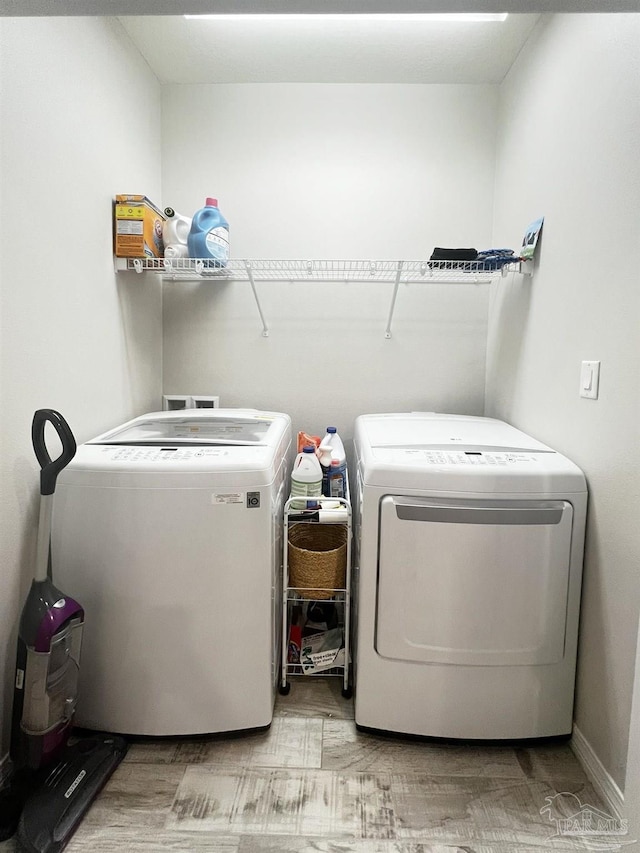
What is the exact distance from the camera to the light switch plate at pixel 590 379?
152 centimetres

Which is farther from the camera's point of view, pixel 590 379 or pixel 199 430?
pixel 199 430

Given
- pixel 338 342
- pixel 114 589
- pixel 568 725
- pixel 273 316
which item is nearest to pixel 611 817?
pixel 568 725

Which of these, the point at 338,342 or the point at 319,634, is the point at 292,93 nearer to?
the point at 338,342

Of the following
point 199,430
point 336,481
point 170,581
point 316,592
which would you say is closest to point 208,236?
point 199,430

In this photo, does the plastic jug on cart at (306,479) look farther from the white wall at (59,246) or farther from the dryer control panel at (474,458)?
the white wall at (59,246)

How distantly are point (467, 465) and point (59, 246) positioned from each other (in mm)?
1427

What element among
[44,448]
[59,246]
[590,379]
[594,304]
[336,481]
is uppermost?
[59,246]

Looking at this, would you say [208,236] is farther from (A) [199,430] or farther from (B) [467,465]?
(B) [467,465]

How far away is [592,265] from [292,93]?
1653mm

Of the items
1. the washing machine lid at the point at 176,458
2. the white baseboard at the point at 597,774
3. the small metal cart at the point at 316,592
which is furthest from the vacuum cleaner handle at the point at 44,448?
the white baseboard at the point at 597,774

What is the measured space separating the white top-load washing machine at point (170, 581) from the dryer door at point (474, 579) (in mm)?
395

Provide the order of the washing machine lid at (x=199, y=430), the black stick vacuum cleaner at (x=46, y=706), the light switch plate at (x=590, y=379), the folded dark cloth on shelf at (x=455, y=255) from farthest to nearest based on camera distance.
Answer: the folded dark cloth on shelf at (x=455, y=255), the washing machine lid at (x=199, y=430), the light switch plate at (x=590, y=379), the black stick vacuum cleaner at (x=46, y=706)

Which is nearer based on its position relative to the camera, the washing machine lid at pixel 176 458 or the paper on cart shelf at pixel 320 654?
the washing machine lid at pixel 176 458

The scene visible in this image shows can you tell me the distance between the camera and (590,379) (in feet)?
5.09
